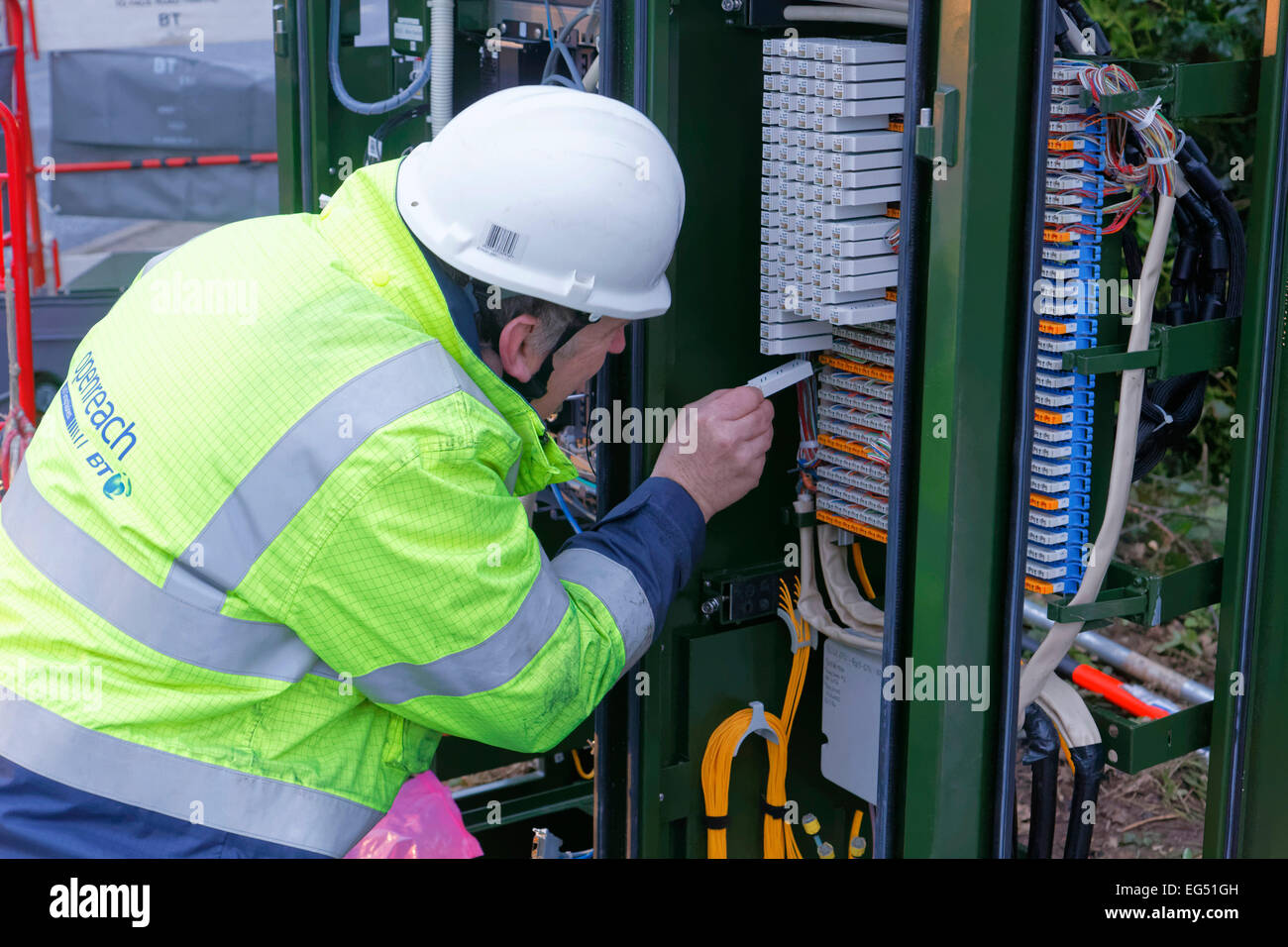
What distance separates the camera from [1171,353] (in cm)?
199

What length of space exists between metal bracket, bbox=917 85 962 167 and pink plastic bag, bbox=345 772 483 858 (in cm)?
122

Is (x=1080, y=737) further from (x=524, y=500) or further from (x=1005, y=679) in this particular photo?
(x=524, y=500)

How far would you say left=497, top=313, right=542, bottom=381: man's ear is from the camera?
2.05 m

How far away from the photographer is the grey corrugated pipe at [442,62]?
10.3 feet

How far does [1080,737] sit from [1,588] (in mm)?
1572

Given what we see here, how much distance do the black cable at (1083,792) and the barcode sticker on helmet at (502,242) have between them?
3.69 feet

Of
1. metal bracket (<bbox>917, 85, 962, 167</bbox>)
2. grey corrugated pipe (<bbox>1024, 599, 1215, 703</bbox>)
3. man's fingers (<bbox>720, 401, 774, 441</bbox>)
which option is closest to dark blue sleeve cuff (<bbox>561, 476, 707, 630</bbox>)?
man's fingers (<bbox>720, 401, 774, 441</bbox>)

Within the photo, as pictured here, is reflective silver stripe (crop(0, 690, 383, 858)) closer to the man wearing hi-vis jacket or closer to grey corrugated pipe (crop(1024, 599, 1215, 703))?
the man wearing hi-vis jacket

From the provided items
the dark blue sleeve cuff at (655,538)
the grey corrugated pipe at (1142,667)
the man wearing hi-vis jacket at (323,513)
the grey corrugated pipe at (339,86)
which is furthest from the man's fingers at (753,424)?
the grey corrugated pipe at (339,86)

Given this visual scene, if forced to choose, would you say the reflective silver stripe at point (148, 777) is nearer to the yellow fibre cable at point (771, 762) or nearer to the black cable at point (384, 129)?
the yellow fibre cable at point (771, 762)

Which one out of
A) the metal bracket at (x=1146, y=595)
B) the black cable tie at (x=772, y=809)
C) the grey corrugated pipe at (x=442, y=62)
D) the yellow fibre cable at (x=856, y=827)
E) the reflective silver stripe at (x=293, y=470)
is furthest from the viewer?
the grey corrugated pipe at (x=442, y=62)

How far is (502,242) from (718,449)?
1.70ft

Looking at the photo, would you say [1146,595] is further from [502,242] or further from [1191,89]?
[502,242]

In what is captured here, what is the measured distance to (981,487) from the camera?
1912 millimetres
